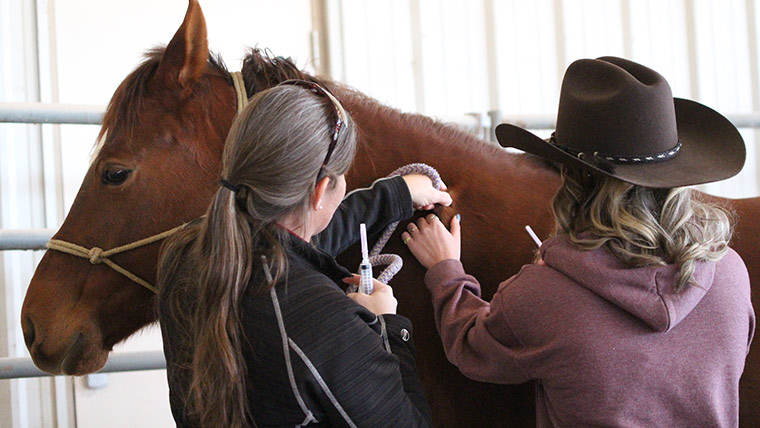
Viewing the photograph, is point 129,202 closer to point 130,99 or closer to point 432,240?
point 130,99

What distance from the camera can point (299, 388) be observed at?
3.18ft

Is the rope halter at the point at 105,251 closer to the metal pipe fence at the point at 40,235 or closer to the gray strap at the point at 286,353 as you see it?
the gray strap at the point at 286,353

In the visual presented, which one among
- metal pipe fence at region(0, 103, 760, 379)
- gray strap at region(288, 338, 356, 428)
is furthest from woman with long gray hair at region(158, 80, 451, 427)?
metal pipe fence at region(0, 103, 760, 379)

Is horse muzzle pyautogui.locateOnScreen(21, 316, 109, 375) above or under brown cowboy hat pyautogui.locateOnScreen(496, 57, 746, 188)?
under

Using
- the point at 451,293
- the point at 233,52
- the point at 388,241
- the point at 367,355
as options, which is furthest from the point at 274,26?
the point at 367,355

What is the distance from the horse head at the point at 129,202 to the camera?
4.45 feet

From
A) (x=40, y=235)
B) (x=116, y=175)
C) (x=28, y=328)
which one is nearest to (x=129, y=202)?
(x=116, y=175)

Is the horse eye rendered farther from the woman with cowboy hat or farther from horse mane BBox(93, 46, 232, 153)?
the woman with cowboy hat

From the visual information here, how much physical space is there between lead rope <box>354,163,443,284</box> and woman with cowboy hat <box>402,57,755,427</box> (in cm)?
25

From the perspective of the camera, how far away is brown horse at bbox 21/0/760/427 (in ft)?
4.47

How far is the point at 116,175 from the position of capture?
1.37 meters

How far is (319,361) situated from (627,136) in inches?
22.4

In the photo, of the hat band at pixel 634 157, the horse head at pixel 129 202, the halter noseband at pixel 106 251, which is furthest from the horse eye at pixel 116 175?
the hat band at pixel 634 157

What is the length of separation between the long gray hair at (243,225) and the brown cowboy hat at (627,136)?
373mm
